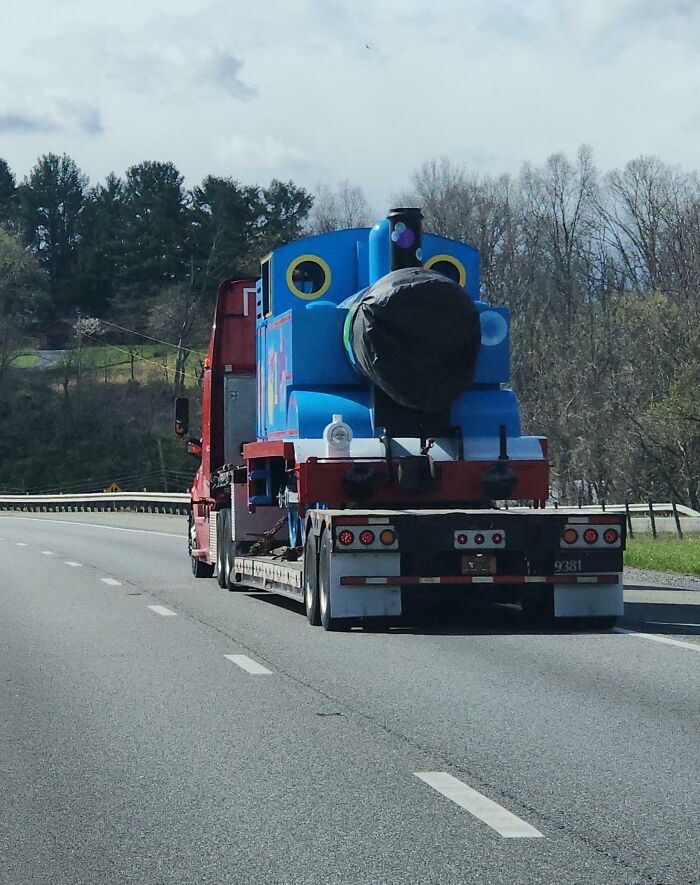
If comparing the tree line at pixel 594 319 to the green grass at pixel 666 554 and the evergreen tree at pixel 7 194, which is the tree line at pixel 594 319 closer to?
the green grass at pixel 666 554

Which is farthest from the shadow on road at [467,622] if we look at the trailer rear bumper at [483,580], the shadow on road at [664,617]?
the trailer rear bumper at [483,580]

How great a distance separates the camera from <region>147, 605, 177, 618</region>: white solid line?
16.0 meters

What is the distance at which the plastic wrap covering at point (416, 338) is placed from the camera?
1466 centimetres

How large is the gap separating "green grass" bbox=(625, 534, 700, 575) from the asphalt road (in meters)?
6.97

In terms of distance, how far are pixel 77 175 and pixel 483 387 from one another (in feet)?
361

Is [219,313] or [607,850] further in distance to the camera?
[219,313]

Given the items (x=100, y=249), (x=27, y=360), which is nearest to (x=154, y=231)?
(x=100, y=249)

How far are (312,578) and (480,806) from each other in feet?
26.2

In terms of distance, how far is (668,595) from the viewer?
18062 millimetres

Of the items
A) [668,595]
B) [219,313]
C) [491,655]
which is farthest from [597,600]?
[219,313]

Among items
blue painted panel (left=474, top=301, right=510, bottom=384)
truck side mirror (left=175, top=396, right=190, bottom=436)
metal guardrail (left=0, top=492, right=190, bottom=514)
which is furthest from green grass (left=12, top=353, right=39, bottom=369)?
blue painted panel (left=474, top=301, right=510, bottom=384)

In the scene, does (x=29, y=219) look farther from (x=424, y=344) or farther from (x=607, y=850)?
(x=607, y=850)

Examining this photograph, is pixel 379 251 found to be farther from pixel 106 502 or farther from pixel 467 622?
→ pixel 106 502

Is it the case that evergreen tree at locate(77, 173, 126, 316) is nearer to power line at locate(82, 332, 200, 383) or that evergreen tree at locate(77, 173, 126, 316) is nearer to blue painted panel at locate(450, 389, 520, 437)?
power line at locate(82, 332, 200, 383)
